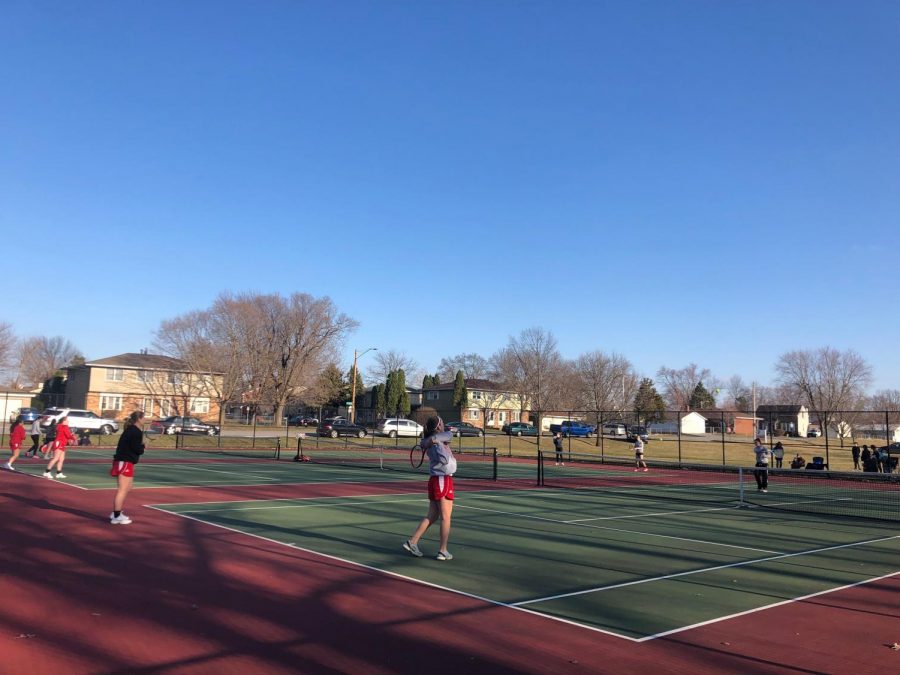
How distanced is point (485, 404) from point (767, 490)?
67378 millimetres

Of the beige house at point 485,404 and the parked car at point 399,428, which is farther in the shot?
the beige house at point 485,404

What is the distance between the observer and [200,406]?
69.7 m

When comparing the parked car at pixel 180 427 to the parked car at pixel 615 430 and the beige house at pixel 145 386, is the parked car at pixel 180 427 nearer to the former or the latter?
the beige house at pixel 145 386

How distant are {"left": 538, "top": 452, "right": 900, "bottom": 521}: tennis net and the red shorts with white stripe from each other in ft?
39.9

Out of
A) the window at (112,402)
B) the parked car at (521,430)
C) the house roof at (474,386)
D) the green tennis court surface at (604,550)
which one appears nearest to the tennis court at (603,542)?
the green tennis court surface at (604,550)

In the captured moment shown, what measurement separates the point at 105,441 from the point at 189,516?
28723 mm

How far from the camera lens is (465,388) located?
89875 mm

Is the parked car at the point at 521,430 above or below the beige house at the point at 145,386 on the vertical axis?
below

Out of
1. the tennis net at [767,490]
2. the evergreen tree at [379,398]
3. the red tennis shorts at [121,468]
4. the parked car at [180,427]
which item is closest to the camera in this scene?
the red tennis shorts at [121,468]

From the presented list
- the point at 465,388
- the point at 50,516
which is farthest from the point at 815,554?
the point at 465,388

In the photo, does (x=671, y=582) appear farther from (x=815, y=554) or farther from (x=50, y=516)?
(x=50, y=516)

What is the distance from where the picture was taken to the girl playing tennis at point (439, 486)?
950 centimetres

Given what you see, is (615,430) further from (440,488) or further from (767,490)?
(440,488)

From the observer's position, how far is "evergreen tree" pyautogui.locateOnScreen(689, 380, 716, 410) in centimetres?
12662
